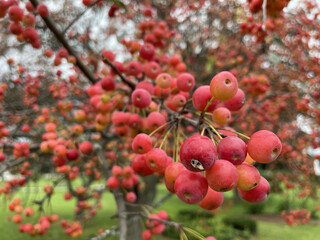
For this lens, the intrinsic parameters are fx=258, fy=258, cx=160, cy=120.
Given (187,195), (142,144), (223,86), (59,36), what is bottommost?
(187,195)

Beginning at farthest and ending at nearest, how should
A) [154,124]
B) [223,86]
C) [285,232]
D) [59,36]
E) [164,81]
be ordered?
[285,232], [59,36], [164,81], [154,124], [223,86]

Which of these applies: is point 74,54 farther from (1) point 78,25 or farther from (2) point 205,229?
(2) point 205,229

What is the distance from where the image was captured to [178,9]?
7.00 meters

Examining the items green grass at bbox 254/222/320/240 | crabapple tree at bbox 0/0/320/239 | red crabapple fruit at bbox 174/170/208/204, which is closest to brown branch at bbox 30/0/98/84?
crabapple tree at bbox 0/0/320/239

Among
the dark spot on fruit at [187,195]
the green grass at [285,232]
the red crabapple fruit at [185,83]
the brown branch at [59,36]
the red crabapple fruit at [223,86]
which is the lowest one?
the dark spot on fruit at [187,195]

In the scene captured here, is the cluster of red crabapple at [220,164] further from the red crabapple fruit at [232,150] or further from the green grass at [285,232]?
the green grass at [285,232]

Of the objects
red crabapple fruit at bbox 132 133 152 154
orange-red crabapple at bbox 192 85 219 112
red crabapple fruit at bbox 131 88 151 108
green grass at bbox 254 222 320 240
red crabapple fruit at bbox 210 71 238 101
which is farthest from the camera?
green grass at bbox 254 222 320 240

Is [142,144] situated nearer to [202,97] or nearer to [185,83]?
[202,97]

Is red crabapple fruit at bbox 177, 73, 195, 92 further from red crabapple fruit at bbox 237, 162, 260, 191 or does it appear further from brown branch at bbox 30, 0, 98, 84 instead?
brown branch at bbox 30, 0, 98, 84

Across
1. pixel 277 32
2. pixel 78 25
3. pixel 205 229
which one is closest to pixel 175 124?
pixel 277 32

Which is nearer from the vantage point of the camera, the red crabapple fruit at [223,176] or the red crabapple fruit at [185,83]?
the red crabapple fruit at [223,176]

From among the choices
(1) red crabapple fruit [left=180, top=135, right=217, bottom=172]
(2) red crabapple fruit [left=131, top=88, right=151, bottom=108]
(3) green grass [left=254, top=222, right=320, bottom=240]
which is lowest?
(1) red crabapple fruit [left=180, top=135, right=217, bottom=172]

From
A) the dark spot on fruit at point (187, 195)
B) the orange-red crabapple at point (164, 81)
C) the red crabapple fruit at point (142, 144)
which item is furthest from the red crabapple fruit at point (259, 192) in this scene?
the orange-red crabapple at point (164, 81)

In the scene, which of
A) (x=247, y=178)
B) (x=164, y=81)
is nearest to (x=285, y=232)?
(x=164, y=81)
